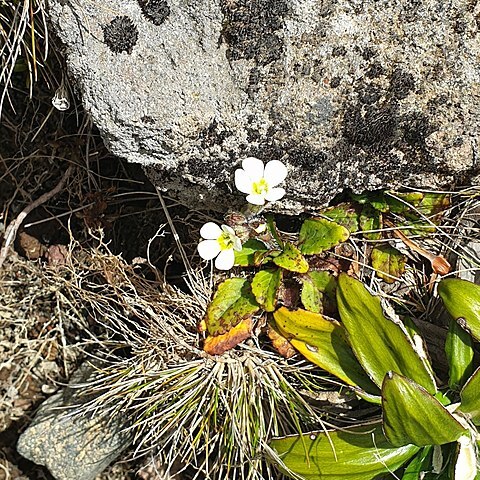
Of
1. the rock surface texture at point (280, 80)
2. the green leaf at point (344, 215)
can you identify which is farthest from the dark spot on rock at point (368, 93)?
the green leaf at point (344, 215)

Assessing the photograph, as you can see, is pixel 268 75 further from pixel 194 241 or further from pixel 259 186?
pixel 194 241

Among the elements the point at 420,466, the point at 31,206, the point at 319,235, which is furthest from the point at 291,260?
the point at 31,206

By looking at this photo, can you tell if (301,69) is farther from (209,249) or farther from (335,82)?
(209,249)

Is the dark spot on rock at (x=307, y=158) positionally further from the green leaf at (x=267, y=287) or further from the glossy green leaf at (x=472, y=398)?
the glossy green leaf at (x=472, y=398)

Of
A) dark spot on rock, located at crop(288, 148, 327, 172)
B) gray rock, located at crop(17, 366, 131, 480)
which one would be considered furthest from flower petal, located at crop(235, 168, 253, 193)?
gray rock, located at crop(17, 366, 131, 480)

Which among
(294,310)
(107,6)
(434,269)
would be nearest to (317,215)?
(294,310)

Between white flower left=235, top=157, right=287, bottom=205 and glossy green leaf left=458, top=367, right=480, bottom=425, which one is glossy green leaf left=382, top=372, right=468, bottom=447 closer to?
glossy green leaf left=458, top=367, right=480, bottom=425
